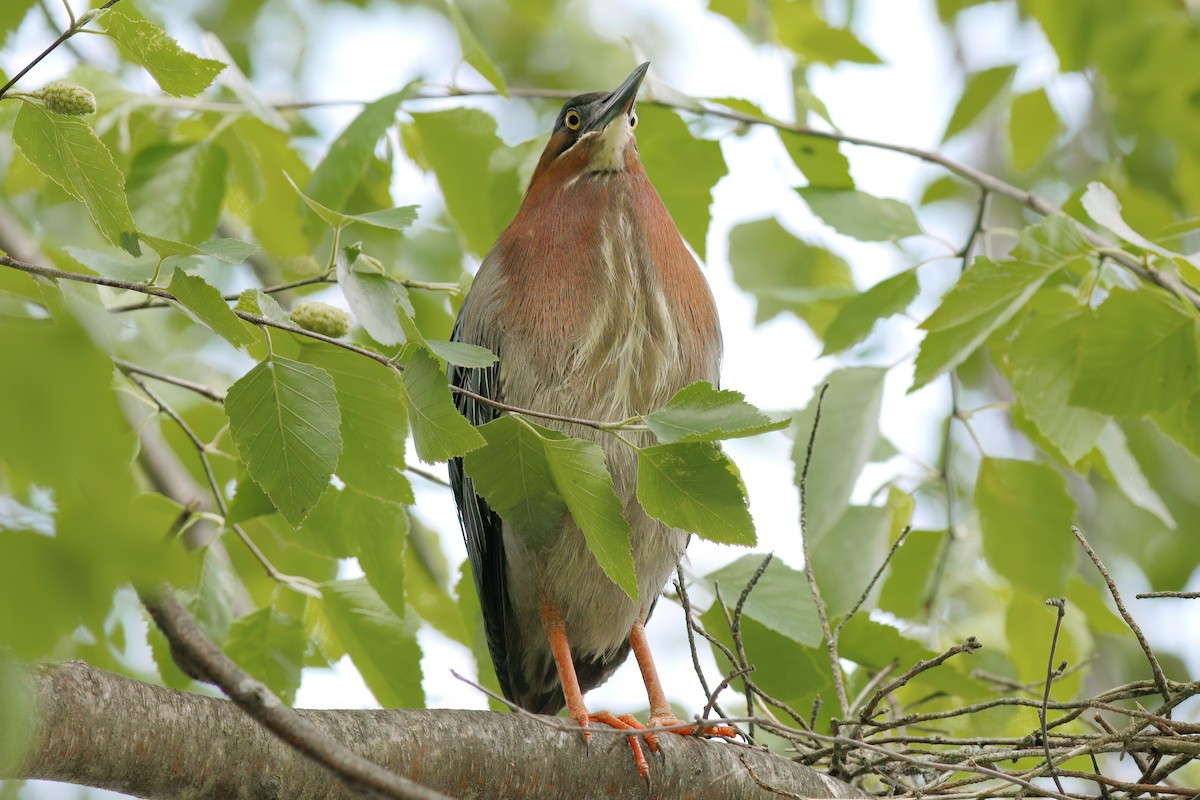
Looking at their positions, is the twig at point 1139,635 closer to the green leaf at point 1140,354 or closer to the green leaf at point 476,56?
the green leaf at point 1140,354

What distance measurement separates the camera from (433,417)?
191 centimetres

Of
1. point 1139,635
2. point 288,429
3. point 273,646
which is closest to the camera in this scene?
point 288,429

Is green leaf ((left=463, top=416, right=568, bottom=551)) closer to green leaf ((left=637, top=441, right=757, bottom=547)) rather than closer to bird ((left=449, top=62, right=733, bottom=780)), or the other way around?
green leaf ((left=637, top=441, right=757, bottom=547))

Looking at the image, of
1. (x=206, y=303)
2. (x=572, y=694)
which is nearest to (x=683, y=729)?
(x=572, y=694)

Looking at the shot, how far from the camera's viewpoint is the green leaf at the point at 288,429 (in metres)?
1.87

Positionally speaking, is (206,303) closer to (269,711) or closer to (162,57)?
(162,57)

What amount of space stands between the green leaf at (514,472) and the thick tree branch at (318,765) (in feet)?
1.50

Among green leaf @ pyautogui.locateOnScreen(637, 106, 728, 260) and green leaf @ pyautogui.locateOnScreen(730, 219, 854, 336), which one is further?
green leaf @ pyautogui.locateOnScreen(730, 219, 854, 336)

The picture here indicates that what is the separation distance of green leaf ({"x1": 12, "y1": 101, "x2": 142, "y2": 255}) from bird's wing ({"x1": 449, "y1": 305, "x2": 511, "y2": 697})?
60.1 inches

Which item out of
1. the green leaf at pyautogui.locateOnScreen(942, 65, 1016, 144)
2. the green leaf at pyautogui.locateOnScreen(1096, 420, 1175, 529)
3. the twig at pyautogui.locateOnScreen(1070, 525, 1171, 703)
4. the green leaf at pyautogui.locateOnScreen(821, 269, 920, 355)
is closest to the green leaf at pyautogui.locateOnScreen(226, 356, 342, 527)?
the twig at pyautogui.locateOnScreen(1070, 525, 1171, 703)

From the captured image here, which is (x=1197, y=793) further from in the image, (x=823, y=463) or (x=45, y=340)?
(x=45, y=340)

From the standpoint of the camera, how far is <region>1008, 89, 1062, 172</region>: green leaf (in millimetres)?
4375

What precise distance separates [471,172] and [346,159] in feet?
1.64

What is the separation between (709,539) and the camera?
1.99m
